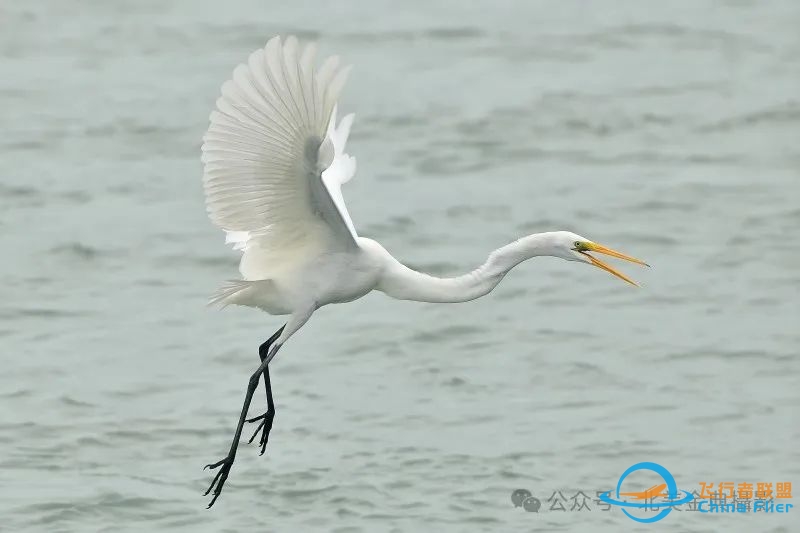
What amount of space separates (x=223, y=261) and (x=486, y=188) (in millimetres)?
2638

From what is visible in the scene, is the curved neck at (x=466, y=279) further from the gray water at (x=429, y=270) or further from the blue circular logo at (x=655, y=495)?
the blue circular logo at (x=655, y=495)

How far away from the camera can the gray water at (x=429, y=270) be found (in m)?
12.2

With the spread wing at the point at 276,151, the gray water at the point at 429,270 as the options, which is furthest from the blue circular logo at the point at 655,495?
the spread wing at the point at 276,151

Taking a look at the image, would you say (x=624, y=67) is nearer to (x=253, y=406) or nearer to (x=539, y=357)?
(x=539, y=357)

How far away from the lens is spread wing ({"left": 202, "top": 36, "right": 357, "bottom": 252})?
797 cm

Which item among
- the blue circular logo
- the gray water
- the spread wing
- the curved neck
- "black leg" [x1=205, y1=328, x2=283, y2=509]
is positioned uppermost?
the spread wing

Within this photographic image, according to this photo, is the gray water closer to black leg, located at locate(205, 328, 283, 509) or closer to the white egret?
black leg, located at locate(205, 328, 283, 509)

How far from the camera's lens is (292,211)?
897 cm

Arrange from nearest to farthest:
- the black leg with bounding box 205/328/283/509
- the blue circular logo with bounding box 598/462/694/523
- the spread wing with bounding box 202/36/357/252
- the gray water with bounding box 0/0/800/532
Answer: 1. the spread wing with bounding box 202/36/357/252
2. the black leg with bounding box 205/328/283/509
3. the blue circular logo with bounding box 598/462/694/523
4. the gray water with bounding box 0/0/800/532

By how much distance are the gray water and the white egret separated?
8.90 feet

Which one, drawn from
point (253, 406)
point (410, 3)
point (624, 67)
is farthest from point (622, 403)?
point (410, 3)

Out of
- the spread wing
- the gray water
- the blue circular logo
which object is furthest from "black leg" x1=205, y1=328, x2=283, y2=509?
the blue circular logo

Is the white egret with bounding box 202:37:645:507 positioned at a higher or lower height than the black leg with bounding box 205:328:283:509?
higher

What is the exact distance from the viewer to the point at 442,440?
12.6 m
